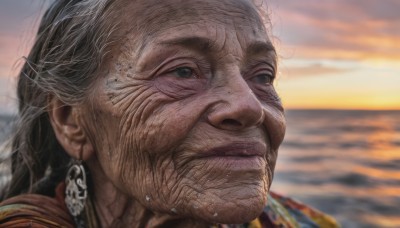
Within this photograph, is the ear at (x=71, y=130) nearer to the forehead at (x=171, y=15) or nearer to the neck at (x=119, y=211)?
the neck at (x=119, y=211)

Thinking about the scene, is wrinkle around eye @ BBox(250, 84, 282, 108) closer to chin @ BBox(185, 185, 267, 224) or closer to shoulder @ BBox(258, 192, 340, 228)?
chin @ BBox(185, 185, 267, 224)

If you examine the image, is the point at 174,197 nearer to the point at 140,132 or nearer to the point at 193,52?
the point at 140,132

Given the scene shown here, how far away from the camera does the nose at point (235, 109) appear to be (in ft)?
6.67

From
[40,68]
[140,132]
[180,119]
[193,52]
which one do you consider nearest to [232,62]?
[193,52]

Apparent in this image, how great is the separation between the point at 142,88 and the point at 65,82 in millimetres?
470

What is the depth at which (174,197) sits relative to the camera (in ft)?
6.90

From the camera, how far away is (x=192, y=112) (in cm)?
206

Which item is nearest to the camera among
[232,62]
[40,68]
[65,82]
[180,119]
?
[180,119]

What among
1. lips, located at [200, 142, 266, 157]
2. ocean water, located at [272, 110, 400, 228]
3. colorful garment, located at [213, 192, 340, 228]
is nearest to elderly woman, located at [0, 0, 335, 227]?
lips, located at [200, 142, 266, 157]

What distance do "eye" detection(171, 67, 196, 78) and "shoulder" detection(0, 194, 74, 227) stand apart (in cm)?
91

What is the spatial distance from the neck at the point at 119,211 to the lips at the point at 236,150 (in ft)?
1.33

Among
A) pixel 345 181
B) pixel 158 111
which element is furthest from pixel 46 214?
pixel 345 181

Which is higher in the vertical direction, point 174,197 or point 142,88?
point 142,88

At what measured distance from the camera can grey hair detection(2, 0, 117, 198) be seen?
2348mm
